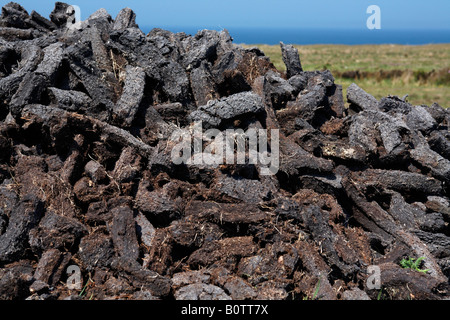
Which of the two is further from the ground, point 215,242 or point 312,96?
point 312,96

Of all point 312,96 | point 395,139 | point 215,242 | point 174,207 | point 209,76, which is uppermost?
point 209,76

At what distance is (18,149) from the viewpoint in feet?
18.7

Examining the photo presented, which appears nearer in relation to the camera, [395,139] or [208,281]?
[208,281]

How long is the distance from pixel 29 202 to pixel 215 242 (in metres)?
2.29

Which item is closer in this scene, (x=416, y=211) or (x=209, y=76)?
(x=416, y=211)

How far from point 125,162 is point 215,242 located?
1767mm

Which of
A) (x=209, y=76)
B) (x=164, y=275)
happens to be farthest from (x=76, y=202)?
(x=209, y=76)

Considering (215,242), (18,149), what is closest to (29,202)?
(18,149)

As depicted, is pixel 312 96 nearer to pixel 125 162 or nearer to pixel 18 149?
pixel 125 162

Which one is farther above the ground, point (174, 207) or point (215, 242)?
point (174, 207)

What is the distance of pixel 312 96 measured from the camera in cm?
695
